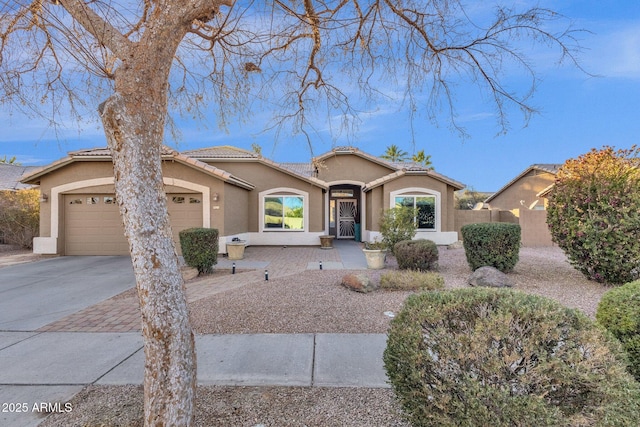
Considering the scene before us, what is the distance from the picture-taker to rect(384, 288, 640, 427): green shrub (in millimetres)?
1829

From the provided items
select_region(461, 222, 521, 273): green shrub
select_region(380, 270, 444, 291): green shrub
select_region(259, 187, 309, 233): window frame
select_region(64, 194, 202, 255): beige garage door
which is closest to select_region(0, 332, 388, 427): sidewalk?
select_region(380, 270, 444, 291): green shrub

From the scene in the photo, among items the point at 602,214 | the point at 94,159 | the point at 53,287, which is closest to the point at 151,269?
the point at 53,287

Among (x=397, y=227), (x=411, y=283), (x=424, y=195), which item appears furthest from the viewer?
(x=424, y=195)

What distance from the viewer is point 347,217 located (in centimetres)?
2141

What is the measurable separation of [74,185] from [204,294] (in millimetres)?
10401

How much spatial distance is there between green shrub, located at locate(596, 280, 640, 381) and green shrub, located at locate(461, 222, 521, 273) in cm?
583

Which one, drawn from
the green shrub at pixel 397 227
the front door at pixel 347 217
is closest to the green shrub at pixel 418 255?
the green shrub at pixel 397 227

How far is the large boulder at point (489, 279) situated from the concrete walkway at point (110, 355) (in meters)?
4.15

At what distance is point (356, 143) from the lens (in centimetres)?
527

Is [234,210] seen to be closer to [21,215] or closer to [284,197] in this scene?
[284,197]

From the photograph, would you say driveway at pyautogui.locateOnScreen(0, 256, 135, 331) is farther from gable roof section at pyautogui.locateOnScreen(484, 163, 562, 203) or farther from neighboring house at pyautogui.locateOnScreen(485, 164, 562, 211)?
gable roof section at pyautogui.locateOnScreen(484, 163, 562, 203)

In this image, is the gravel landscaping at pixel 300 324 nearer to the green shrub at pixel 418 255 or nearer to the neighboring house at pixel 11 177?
the green shrub at pixel 418 255

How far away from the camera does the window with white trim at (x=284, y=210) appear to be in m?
17.2

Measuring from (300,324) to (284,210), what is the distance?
39.8 ft
